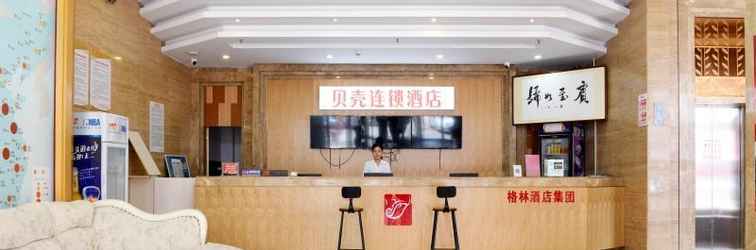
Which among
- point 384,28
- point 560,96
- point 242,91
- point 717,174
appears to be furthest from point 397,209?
point 242,91

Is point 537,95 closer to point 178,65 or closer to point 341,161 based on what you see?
point 341,161

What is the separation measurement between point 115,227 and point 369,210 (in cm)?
314

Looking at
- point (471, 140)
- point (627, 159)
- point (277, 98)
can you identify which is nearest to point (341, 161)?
point (277, 98)

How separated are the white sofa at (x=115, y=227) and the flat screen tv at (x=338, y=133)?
5.26 metres

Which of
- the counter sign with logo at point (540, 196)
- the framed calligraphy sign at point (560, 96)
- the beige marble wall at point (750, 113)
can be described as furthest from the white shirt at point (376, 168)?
the beige marble wall at point (750, 113)

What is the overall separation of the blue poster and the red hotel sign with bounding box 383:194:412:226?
303cm

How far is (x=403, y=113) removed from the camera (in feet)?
32.4

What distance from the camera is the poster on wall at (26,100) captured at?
4.44m

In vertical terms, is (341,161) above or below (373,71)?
below

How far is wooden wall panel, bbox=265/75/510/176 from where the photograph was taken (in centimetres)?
986

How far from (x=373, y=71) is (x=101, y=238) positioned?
6.14 m

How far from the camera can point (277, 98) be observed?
32.5 feet

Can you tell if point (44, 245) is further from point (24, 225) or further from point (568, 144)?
point (568, 144)

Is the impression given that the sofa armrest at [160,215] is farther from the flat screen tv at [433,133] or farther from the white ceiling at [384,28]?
the flat screen tv at [433,133]
